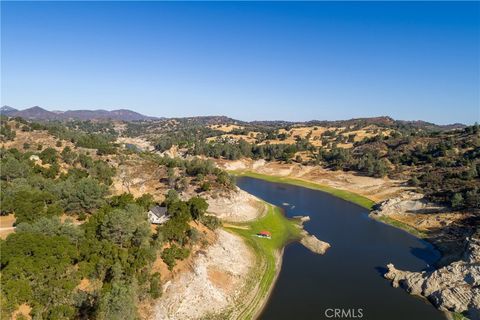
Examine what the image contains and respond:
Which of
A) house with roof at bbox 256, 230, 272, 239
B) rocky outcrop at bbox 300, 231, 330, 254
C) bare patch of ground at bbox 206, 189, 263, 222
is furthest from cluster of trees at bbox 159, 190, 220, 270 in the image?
rocky outcrop at bbox 300, 231, 330, 254

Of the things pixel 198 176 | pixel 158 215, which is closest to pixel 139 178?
pixel 198 176

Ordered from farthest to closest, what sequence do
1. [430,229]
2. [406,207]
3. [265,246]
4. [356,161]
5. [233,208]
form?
[356,161], [406,207], [233,208], [430,229], [265,246]

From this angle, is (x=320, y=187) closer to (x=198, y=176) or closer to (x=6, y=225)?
(x=198, y=176)

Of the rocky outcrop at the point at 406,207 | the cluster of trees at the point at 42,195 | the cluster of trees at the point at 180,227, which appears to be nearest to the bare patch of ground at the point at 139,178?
the cluster of trees at the point at 42,195

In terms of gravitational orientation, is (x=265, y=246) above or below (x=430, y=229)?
below

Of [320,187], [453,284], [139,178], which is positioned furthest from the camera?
[320,187]

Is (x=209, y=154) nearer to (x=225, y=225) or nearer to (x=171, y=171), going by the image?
(x=171, y=171)

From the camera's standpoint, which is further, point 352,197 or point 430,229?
point 352,197
